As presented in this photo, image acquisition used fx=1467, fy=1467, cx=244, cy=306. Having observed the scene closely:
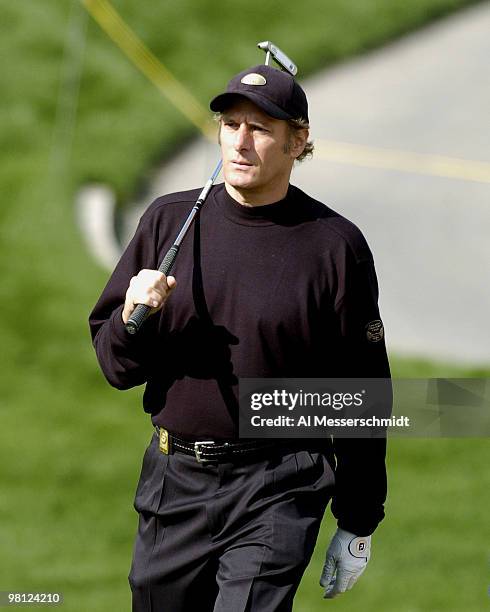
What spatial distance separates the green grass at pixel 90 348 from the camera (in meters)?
9.16

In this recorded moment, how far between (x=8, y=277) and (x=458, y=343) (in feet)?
12.0

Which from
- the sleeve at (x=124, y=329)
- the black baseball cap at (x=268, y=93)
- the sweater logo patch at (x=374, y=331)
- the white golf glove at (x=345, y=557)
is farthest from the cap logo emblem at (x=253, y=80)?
the white golf glove at (x=345, y=557)

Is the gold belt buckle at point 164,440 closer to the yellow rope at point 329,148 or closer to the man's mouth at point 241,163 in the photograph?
the man's mouth at point 241,163

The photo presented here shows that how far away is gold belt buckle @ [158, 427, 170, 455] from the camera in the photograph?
212 inches

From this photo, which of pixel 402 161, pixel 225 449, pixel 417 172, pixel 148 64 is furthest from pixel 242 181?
pixel 148 64

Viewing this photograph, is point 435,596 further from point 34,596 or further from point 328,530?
point 34,596

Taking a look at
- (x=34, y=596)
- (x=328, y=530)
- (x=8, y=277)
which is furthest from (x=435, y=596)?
(x=8, y=277)

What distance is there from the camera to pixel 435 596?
8.87m

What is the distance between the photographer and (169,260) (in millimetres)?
5125

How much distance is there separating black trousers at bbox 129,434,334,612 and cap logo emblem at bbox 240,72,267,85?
1323mm

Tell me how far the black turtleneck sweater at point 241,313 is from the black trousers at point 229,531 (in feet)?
0.59

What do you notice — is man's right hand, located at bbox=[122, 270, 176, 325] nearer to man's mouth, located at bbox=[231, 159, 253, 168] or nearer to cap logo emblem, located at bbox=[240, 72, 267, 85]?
man's mouth, located at bbox=[231, 159, 253, 168]

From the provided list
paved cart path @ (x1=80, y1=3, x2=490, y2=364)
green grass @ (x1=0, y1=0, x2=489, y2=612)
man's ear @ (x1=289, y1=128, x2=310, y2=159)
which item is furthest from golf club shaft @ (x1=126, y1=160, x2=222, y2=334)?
paved cart path @ (x1=80, y1=3, x2=490, y2=364)

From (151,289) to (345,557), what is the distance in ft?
4.51
